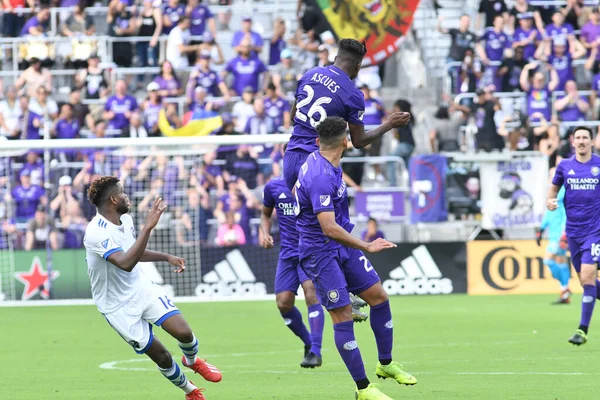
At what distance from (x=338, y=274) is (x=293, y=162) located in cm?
198

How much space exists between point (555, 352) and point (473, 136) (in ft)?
41.3

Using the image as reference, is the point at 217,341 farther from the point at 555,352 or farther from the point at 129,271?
the point at 129,271

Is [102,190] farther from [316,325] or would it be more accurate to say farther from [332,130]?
[316,325]

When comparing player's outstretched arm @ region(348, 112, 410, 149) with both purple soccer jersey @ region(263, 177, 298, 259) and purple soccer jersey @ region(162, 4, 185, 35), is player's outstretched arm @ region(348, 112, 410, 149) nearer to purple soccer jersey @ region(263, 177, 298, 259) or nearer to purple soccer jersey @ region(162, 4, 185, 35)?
purple soccer jersey @ region(263, 177, 298, 259)

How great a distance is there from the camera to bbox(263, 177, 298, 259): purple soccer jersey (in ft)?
42.4

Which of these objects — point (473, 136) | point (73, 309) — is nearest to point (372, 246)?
point (73, 309)

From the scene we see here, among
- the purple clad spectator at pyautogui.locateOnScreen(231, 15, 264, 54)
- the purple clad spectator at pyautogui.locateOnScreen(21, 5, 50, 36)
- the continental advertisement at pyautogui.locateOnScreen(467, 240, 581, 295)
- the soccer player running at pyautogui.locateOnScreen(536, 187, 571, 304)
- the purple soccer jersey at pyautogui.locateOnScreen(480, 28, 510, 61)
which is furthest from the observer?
the purple clad spectator at pyautogui.locateOnScreen(21, 5, 50, 36)

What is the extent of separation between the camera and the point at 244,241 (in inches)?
931

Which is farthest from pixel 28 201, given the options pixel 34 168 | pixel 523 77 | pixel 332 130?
pixel 332 130

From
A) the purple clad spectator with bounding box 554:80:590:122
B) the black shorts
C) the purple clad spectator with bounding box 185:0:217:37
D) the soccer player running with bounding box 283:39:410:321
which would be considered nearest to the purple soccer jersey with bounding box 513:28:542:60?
the purple clad spectator with bounding box 554:80:590:122

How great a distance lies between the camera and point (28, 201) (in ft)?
78.7

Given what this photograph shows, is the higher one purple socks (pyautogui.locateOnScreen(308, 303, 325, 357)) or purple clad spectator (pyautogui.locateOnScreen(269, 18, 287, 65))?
purple clad spectator (pyautogui.locateOnScreen(269, 18, 287, 65))

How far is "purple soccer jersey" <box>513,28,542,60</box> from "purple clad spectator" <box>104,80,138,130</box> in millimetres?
8998

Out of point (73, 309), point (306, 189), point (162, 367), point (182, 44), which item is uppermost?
point (182, 44)
